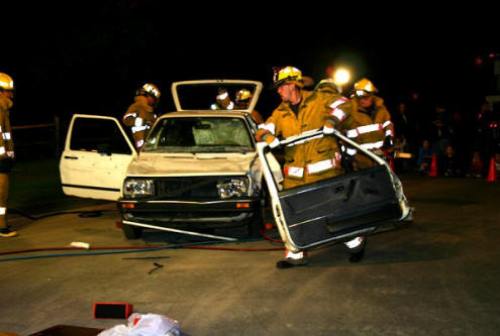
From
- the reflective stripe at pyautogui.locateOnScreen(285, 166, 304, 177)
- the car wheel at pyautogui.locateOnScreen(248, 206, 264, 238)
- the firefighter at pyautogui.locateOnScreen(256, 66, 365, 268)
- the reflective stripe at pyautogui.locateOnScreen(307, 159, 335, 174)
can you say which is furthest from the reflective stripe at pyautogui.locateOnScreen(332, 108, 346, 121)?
the car wheel at pyautogui.locateOnScreen(248, 206, 264, 238)

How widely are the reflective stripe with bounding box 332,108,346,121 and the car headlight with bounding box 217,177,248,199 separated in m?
1.56

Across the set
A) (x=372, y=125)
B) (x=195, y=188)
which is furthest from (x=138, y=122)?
(x=372, y=125)

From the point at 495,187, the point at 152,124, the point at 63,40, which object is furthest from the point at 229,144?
the point at 63,40

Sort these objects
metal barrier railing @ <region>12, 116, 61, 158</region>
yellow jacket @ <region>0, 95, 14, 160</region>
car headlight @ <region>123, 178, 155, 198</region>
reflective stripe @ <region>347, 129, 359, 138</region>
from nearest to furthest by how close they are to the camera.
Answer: reflective stripe @ <region>347, 129, 359, 138</region> → car headlight @ <region>123, 178, 155, 198</region> → yellow jacket @ <region>0, 95, 14, 160</region> → metal barrier railing @ <region>12, 116, 61, 158</region>

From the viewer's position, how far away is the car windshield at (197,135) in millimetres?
9438

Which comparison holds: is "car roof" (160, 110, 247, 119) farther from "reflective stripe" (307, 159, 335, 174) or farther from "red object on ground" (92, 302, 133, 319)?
"red object on ground" (92, 302, 133, 319)

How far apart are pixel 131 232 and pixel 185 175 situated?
3.58 feet

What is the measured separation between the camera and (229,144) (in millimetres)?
9438

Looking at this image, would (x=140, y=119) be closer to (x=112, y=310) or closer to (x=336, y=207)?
(x=336, y=207)

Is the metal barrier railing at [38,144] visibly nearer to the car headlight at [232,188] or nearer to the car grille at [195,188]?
the car grille at [195,188]

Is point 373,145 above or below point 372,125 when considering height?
below

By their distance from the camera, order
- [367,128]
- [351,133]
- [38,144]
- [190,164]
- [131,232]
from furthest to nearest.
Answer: [38,144] → [367,128] → [131,232] → [190,164] → [351,133]

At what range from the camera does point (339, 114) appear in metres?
7.09

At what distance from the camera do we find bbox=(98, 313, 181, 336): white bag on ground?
15.8 ft
